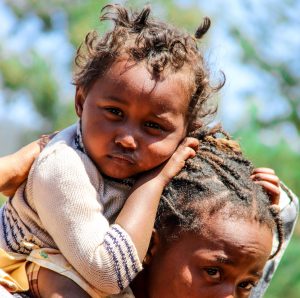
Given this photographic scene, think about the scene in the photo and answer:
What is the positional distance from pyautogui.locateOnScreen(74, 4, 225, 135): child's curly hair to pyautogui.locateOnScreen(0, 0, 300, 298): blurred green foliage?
21.4ft

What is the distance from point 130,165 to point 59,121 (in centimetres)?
1207

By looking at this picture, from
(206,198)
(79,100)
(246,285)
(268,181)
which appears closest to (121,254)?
(206,198)

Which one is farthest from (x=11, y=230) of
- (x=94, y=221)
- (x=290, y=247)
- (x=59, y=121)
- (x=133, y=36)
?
Answer: (x=59, y=121)

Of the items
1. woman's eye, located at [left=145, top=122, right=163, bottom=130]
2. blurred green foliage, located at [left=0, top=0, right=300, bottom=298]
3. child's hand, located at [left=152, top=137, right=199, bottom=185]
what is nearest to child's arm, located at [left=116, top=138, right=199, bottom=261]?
child's hand, located at [left=152, top=137, right=199, bottom=185]

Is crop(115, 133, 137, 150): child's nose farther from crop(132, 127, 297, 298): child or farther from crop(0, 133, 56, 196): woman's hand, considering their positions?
crop(0, 133, 56, 196): woman's hand

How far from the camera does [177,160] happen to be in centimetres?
276

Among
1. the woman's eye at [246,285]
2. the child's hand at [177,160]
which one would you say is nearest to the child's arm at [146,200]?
the child's hand at [177,160]

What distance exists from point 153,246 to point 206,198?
226 mm

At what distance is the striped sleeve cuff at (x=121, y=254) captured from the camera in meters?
2.53

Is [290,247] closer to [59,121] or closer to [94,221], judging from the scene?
[59,121]

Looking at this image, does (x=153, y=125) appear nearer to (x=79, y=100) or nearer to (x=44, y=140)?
(x=79, y=100)

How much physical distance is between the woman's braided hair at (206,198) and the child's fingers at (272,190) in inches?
4.2

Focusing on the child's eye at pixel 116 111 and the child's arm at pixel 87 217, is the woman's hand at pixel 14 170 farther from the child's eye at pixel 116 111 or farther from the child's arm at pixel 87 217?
the child's eye at pixel 116 111

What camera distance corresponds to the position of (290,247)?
9.92 m
